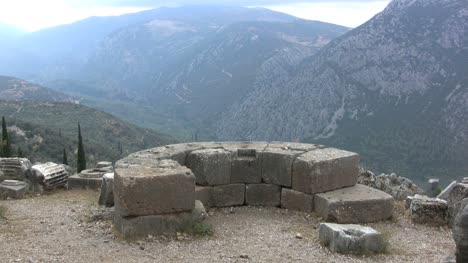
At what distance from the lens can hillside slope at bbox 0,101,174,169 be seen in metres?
50.7

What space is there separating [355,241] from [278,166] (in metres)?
3.32

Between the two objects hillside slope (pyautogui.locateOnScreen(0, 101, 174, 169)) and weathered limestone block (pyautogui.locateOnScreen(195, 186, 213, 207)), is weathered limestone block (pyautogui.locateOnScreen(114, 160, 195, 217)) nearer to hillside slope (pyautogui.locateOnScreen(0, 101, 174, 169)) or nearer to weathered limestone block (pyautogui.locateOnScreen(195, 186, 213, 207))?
weathered limestone block (pyautogui.locateOnScreen(195, 186, 213, 207))

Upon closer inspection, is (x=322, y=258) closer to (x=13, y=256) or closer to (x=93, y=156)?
(x=13, y=256)

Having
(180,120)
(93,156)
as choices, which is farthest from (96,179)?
(180,120)

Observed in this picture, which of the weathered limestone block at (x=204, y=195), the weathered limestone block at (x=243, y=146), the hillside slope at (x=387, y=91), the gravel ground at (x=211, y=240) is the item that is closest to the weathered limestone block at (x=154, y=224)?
the gravel ground at (x=211, y=240)

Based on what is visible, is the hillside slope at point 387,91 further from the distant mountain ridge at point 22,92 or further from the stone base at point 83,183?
the stone base at point 83,183

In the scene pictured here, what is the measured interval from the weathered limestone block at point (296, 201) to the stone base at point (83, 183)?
16.3 ft

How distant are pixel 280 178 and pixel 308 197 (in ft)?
2.71

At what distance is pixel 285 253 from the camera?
334 inches

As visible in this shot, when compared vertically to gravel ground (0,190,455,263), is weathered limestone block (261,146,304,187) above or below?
above

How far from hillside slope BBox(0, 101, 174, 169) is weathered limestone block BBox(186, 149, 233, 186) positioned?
37764 mm

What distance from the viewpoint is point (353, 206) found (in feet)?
33.7

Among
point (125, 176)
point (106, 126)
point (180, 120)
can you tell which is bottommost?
point (180, 120)

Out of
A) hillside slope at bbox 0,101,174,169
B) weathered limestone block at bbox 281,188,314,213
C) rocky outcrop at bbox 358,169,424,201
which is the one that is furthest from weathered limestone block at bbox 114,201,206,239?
hillside slope at bbox 0,101,174,169
